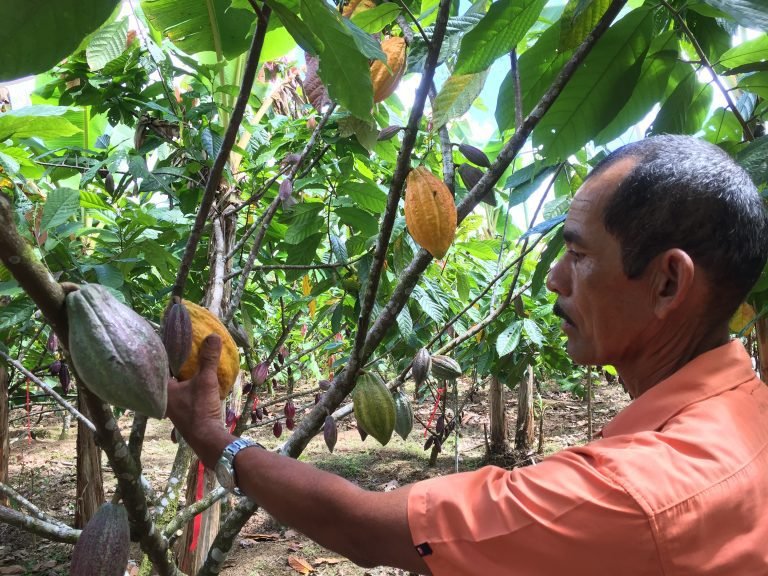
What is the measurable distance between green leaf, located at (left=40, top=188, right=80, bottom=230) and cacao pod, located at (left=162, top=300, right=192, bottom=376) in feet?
2.23

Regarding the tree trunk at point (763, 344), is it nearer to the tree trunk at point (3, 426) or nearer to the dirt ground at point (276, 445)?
the dirt ground at point (276, 445)

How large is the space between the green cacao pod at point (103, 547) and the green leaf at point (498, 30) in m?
0.80

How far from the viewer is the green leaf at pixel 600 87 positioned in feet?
3.67

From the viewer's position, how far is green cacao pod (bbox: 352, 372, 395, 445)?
1.27 m

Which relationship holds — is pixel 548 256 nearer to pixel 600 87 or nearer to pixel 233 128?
pixel 600 87

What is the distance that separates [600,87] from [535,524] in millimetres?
794

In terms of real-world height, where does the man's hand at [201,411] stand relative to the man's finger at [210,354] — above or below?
below

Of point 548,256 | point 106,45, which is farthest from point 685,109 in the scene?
point 106,45

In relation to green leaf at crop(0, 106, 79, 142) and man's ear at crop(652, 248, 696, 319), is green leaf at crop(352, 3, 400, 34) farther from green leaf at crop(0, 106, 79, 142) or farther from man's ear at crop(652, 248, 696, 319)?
green leaf at crop(0, 106, 79, 142)

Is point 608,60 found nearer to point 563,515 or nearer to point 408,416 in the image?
point 563,515

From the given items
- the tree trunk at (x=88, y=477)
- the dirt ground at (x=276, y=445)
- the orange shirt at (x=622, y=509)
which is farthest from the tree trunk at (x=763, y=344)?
the tree trunk at (x=88, y=477)

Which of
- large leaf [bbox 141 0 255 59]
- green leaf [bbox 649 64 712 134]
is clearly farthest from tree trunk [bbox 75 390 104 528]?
green leaf [bbox 649 64 712 134]

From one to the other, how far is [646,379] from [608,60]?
0.56 meters

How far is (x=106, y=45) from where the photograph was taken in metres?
1.86
